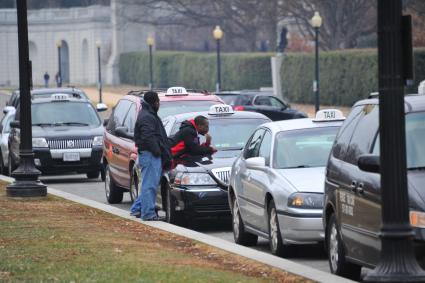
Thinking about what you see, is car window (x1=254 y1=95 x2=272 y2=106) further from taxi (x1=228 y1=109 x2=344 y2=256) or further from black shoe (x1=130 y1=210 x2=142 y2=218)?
taxi (x1=228 y1=109 x2=344 y2=256)

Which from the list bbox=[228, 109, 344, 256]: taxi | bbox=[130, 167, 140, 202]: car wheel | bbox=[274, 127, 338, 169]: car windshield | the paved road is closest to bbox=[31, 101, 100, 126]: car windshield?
the paved road

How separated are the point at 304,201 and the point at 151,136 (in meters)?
3.66

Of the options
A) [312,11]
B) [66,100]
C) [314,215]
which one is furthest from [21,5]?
[312,11]

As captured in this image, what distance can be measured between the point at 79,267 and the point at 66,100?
52.9ft

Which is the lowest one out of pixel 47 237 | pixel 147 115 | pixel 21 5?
pixel 47 237

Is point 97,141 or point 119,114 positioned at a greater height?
point 119,114

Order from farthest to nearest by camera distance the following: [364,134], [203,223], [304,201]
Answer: [203,223] < [304,201] < [364,134]

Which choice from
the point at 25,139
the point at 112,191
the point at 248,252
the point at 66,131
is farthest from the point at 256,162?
the point at 66,131

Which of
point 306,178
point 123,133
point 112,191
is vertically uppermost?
point 123,133

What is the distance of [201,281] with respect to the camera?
409 inches

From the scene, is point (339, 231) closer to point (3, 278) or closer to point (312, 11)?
point (3, 278)

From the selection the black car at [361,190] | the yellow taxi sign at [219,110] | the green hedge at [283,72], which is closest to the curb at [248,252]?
the black car at [361,190]

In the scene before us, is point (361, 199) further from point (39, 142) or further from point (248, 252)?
point (39, 142)

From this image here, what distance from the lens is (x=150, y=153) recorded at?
652 inches
